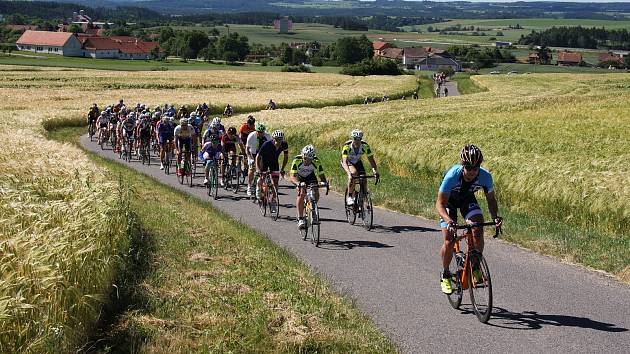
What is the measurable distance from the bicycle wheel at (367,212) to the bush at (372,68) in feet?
354

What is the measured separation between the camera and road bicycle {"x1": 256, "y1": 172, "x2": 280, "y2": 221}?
17297mm

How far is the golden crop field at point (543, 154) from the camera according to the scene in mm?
15344

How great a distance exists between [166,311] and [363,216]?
7486 millimetres

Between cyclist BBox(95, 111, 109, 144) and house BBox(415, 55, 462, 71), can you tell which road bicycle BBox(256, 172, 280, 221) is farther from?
house BBox(415, 55, 462, 71)

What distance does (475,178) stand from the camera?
9.38 m

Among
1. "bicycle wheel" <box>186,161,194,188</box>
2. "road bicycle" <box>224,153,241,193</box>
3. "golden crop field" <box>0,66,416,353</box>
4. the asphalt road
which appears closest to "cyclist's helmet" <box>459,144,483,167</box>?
the asphalt road

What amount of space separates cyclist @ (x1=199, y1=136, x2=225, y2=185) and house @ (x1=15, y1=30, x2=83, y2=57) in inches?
6470

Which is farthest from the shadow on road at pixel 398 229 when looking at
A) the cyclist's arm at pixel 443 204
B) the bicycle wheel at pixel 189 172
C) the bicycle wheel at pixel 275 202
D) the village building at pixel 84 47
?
the village building at pixel 84 47

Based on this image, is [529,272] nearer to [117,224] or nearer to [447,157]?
[117,224]

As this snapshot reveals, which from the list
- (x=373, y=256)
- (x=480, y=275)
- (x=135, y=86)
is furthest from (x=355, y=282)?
(x=135, y=86)

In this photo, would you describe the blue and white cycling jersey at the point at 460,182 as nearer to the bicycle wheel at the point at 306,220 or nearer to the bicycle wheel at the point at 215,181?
the bicycle wheel at the point at 306,220

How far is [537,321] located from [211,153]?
14170mm

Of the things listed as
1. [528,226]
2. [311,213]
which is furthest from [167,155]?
[528,226]

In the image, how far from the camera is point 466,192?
9625mm
